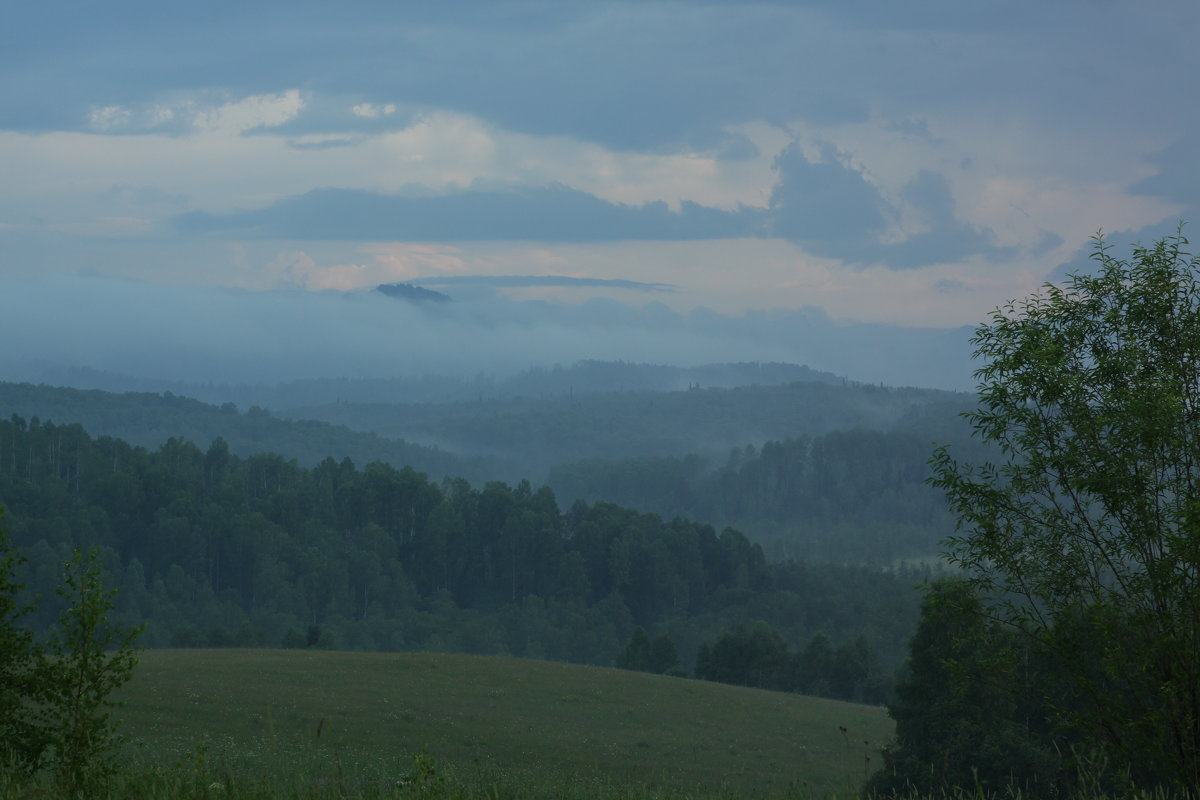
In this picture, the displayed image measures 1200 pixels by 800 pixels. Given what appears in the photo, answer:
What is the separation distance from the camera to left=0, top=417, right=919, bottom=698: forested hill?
150m

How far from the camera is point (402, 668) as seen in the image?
2665 inches

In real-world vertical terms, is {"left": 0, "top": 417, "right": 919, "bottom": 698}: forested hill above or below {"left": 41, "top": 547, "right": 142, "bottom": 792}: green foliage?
below

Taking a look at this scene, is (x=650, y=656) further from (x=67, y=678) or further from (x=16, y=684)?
(x=67, y=678)

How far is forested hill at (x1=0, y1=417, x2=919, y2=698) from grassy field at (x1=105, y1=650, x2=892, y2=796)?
73.3 m

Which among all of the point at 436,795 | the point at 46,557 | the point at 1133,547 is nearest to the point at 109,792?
the point at 436,795

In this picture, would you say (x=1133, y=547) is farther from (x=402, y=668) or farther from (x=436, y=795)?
(x=402, y=668)

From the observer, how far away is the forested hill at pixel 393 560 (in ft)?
490

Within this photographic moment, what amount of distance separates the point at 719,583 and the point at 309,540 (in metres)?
70.3

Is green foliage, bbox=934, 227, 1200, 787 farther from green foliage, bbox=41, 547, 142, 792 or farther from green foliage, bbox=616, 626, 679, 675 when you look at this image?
green foliage, bbox=616, 626, 679, 675

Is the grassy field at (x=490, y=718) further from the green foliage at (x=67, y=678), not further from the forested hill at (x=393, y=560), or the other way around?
the forested hill at (x=393, y=560)

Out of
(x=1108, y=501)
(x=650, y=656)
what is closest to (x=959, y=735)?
(x=1108, y=501)

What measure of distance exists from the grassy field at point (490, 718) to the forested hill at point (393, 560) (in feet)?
240

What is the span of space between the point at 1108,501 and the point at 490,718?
45.1 metres

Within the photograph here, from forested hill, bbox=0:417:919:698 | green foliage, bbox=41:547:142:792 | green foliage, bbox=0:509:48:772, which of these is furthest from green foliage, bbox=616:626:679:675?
green foliage, bbox=41:547:142:792
